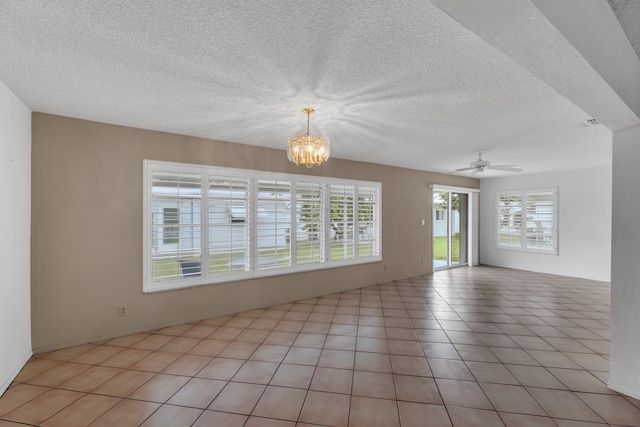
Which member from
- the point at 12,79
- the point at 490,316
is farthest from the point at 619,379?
the point at 12,79

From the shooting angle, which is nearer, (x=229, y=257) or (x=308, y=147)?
(x=308, y=147)

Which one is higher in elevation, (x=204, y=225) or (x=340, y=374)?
(x=204, y=225)

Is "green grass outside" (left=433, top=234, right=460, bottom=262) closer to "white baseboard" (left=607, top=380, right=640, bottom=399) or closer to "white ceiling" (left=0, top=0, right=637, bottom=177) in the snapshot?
"white ceiling" (left=0, top=0, right=637, bottom=177)

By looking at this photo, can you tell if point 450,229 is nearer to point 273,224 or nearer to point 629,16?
point 273,224

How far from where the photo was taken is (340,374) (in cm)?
238

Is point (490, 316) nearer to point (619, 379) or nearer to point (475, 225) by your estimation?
point (619, 379)

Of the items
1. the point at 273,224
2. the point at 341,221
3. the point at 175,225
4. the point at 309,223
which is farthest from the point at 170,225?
the point at 341,221

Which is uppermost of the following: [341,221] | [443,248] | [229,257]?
[341,221]

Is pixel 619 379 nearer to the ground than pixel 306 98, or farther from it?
nearer to the ground

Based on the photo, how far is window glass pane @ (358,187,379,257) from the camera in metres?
5.12

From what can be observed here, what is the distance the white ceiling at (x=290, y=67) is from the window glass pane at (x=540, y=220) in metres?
3.42

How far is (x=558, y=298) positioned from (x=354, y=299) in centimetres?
323

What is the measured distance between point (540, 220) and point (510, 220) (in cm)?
58

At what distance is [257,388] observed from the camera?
220cm
